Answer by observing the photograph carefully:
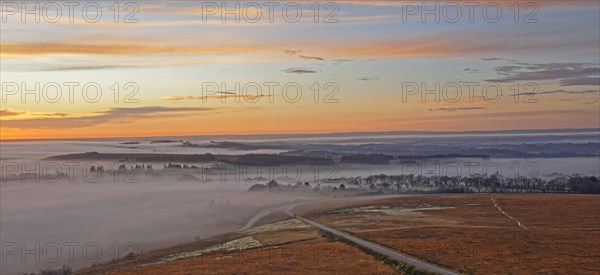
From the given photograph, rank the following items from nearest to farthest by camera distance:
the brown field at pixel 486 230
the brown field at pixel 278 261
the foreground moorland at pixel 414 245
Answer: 1. the brown field at pixel 278 261
2. the foreground moorland at pixel 414 245
3. the brown field at pixel 486 230

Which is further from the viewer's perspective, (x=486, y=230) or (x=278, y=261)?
(x=486, y=230)

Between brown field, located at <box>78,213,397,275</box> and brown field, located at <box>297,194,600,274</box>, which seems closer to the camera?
brown field, located at <box>78,213,397,275</box>

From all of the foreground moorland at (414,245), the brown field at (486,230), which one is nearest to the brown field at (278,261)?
the foreground moorland at (414,245)

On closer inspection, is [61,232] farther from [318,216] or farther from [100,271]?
[100,271]

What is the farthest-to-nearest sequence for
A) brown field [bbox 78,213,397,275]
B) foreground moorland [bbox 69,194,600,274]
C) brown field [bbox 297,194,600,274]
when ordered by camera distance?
brown field [bbox 297,194,600,274]
foreground moorland [bbox 69,194,600,274]
brown field [bbox 78,213,397,275]

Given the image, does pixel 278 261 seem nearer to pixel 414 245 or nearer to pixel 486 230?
pixel 414 245

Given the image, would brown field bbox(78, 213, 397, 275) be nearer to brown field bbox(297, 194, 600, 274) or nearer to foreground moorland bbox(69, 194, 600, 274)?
foreground moorland bbox(69, 194, 600, 274)

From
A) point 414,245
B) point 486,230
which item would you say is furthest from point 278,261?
point 486,230

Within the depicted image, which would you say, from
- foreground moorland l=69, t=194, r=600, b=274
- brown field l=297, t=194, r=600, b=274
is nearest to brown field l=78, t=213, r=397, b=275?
foreground moorland l=69, t=194, r=600, b=274

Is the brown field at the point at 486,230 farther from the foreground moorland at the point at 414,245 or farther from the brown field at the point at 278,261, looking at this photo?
the brown field at the point at 278,261
